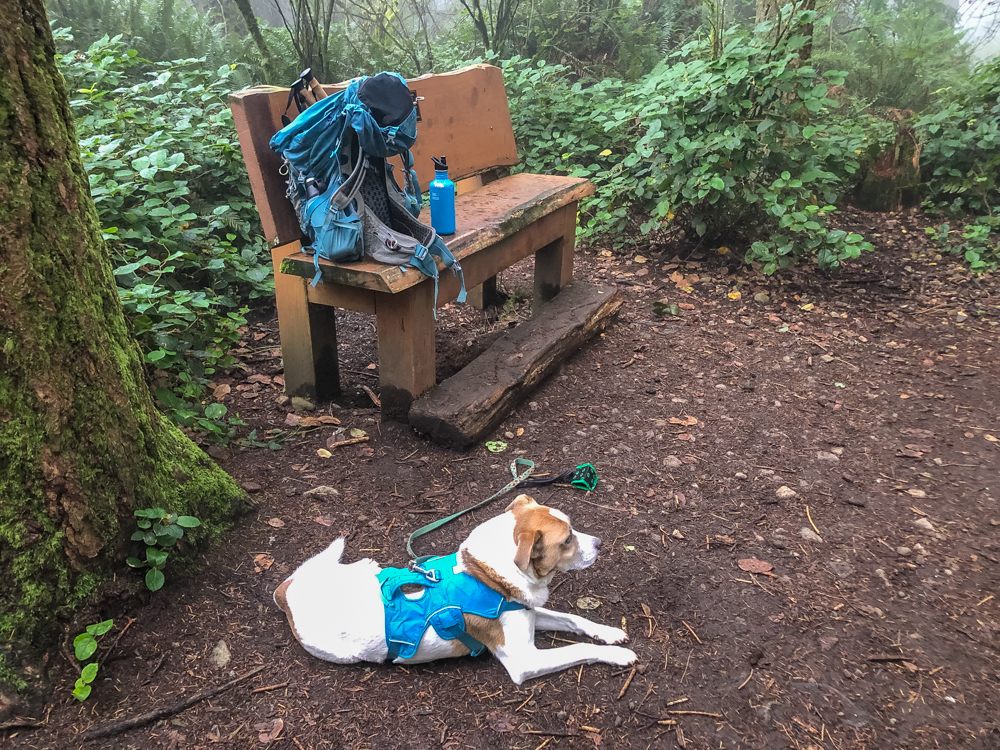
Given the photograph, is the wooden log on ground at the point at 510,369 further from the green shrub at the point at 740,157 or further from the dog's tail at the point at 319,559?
the green shrub at the point at 740,157

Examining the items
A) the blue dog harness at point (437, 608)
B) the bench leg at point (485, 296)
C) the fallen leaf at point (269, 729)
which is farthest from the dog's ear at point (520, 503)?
the bench leg at point (485, 296)

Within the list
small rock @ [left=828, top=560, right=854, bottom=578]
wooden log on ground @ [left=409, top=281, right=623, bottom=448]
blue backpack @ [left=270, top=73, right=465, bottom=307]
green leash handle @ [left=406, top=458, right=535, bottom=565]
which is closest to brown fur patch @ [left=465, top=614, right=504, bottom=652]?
green leash handle @ [left=406, top=458, right=535, bottom=565]

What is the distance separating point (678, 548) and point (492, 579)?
42.7 inches

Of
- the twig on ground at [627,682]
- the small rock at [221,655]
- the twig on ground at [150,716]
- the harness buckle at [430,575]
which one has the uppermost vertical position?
the harness buckle at [430,575]

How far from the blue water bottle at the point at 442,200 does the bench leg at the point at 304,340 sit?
775mm

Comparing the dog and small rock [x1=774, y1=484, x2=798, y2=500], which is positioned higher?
the dog

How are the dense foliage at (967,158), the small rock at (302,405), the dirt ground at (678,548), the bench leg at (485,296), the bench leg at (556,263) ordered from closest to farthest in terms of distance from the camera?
the dirt ground at (678,548), the small rock at (302,405), the bench leg at (556,263), the bench leg at (485,296), the dense foliage at (967,158)

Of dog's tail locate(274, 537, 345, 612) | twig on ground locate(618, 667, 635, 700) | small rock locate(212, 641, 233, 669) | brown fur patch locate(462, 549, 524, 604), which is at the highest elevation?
brown fur patch locate(462, 549, 524, 604)

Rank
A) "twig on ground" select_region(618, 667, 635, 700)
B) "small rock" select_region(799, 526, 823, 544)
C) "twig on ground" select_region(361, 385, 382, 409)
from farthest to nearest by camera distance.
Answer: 1. "twig on ground" select_region(361, 385, 382, 409)
2. "small rock" select_region(799, 526, 823, 544)
3. "twig on ground" select_region(618, 667, 635, 700)

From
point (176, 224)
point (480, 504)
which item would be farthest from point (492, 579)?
point (176, 224)

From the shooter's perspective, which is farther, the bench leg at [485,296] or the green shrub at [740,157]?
the bench leg at [485,296]

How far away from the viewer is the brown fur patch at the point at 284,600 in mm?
2234

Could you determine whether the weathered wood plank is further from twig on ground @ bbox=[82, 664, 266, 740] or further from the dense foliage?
the dense foliage

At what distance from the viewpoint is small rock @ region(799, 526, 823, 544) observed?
291 cm
